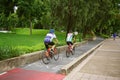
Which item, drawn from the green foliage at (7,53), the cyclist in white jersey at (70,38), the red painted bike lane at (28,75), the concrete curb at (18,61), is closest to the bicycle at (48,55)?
the concrete curb at (18,61)

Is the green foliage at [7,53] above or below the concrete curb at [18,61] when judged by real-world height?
above

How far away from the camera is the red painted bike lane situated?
28.6 ft

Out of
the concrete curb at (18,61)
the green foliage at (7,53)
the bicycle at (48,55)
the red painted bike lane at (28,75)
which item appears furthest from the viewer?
the bicycle at (48,55)

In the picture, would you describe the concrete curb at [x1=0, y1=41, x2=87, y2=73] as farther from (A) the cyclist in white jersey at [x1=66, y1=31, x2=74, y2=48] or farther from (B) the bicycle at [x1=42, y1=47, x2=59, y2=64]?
(A) the cyclist in white jersey at [x1=66, y1=31, x2=74, y2=48]

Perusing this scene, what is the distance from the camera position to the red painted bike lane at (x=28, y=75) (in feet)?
28.6

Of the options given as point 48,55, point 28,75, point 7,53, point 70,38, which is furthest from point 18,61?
point 70,38

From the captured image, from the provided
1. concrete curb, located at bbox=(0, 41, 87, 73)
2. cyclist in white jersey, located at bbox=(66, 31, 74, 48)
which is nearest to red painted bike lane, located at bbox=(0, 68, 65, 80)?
concrete curb, located at bbox=(0, 41, 87, 73)

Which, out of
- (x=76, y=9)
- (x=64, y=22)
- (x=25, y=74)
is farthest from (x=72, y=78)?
(x=64, y=22)

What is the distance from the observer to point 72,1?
84.6ft

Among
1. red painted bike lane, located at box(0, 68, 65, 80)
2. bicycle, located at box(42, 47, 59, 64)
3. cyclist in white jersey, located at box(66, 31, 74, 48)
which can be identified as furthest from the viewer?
cyclist in white jersey, located at box(66, 31, 74, 48)

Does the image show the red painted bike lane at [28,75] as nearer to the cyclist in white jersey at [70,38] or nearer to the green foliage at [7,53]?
the green foliage at [7,53]

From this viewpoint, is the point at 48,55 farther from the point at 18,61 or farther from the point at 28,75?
the point at 28,75

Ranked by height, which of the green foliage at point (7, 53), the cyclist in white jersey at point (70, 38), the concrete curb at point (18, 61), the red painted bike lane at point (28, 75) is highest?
the cyclist in white jersey at point (70, 38)

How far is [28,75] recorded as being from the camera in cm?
923
